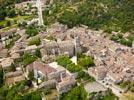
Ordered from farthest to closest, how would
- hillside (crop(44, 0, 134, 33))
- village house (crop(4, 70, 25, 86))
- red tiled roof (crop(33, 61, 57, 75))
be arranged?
1. hillside (crop(44, 0, 134, 33))
2. village house (crop(4, 70, 25, 86))
3. red tiled roof (crop(33, 61, 57, 75))

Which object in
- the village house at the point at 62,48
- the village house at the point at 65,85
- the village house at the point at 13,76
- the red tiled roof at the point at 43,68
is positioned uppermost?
the village house at the point at 62,48

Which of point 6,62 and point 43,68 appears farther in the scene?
point 6,62

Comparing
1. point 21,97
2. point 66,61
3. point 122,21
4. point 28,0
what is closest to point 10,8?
point 28,0

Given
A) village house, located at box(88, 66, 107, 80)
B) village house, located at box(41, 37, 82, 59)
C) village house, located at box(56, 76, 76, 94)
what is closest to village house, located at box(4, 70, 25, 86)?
village house, located at box(41, 37, 82, 59)

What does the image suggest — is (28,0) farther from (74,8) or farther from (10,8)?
(74,8)

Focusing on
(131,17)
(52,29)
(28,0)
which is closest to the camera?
(52,29)

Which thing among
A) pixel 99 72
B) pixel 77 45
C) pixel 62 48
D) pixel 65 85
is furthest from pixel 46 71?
pixel 77 45

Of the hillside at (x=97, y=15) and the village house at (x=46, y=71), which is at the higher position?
the hillside at (x=97, y=15)

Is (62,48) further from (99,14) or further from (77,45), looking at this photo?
(99,14)

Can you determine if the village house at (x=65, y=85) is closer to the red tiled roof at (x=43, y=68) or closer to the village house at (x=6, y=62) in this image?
the red tiled roof at (x=43, y=68)

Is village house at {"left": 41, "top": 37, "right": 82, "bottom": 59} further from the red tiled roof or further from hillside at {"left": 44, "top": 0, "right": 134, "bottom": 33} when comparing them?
hillside at {"left": 44, "top": 0, "right": 134, "bottom": 33}

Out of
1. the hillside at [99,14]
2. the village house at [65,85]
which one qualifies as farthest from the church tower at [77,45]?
the hillside at [99,14]
